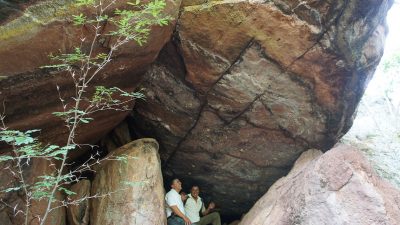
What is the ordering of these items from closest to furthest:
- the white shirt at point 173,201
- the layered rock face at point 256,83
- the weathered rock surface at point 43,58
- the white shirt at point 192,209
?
the weathered rock surface at point 43,58
the layered rock face at point 256,83
the white shirt at point 173,201
the white shirt at point 192,209

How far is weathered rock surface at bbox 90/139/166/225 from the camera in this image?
27.0ft

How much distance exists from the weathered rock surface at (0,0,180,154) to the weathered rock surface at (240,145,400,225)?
12.4 feet

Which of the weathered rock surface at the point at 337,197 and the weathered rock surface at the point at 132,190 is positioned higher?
the weathered rock surface at the point at 337,197

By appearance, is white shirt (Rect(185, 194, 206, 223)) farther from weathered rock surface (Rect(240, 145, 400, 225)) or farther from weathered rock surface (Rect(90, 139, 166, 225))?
weathered rock surface (Rect(240, 145, 400, 225))

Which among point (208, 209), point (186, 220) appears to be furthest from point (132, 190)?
point (208, 209)

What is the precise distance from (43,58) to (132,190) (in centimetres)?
371

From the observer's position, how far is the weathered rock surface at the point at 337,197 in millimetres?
6074

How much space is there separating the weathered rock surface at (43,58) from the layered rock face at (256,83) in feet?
2.83

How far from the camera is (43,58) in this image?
5969 millimetres

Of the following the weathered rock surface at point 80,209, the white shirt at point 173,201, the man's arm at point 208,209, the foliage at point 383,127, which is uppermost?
the foliage at point 383,127

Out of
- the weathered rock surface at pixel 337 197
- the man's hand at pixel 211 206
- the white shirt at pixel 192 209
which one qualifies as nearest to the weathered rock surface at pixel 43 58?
the white shirt at pixel 192 209

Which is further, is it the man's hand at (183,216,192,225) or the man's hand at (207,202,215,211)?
the man's hand at (207,202,215,211)

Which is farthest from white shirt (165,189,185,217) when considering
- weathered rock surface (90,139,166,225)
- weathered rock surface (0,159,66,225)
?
weathered rock surface (0,159,66,225)

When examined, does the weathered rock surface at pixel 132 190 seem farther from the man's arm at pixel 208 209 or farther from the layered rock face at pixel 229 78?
the man's arm at pixel 208 209
